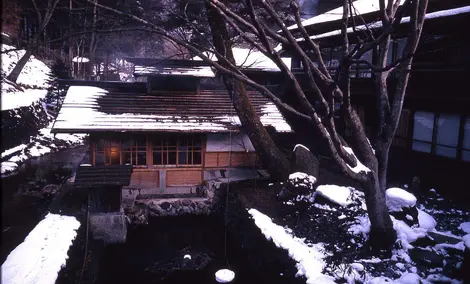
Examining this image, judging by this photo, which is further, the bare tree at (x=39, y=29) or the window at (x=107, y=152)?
the window at (x=107, y=152)

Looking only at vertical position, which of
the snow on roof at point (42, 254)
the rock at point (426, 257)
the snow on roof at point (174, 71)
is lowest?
the snow on roof at point (42, 254)

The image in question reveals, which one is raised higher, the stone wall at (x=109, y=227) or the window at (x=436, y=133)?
the window at (x=436, y=133)

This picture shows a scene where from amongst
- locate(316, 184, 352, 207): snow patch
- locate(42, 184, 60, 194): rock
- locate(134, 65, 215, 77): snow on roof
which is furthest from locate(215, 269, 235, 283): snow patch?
locate(134, 65, 215, 77): snow on roof

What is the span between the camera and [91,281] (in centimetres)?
840

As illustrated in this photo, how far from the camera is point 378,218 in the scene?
7.70 m

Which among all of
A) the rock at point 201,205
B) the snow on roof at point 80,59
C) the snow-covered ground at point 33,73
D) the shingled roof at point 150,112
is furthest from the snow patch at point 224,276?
the snow on roof at point 80,59

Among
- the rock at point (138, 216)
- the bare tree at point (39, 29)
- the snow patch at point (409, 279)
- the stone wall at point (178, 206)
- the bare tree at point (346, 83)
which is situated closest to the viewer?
the bare tree at point (346, 83)

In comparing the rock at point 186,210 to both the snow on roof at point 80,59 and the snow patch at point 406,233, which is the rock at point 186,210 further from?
the snow on roof at point 80,59

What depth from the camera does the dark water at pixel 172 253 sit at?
898 cm

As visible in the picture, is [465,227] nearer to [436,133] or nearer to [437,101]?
[436,133]

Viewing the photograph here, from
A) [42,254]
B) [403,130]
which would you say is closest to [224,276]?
[42,254]

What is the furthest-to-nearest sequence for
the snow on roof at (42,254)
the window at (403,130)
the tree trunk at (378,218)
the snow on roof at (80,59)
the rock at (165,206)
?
the snow on roof at (80,59)
the window at (403,130)
the rock at (165,206)
the tree trunk at (378,218)
the snow on roof at (42,254)

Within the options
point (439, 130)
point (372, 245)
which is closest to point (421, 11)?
point (372, 245)

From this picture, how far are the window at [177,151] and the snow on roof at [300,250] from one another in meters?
5.14
